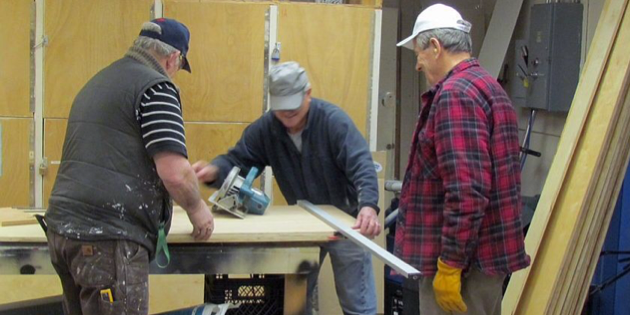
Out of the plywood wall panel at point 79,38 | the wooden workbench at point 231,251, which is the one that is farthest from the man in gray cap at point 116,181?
the plywood wall panel at point 79,38

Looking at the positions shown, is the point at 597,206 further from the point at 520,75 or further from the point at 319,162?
the point at 520,75

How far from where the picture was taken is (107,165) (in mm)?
2453

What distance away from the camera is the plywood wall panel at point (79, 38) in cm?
405

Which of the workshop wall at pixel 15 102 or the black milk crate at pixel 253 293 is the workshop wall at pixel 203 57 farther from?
the black milk crate at pixel 253 293

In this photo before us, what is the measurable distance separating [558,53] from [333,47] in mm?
1361

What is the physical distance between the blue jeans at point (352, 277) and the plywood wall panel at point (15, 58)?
1854 mm

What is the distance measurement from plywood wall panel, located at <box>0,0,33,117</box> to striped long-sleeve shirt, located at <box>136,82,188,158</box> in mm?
1863

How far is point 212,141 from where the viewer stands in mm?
4273

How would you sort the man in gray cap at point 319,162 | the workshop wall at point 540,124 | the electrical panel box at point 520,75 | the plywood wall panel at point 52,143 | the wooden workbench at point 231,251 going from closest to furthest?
the wooden workbench at point 231,251, the man in gray cap at point 319,162, the plywood wall panel at point 52,143, the workshop wall at point 540,124, the electrical panel box at point 520,75

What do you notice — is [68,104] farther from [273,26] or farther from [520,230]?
[520,230]

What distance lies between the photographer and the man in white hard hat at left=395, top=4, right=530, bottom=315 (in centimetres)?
241

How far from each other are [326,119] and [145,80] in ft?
3.06

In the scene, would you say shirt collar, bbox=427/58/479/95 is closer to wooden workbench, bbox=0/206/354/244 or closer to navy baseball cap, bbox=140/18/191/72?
wooden workbench, bbox=0/206/354/244

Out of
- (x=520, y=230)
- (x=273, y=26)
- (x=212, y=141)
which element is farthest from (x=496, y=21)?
(x=520, y=230)
